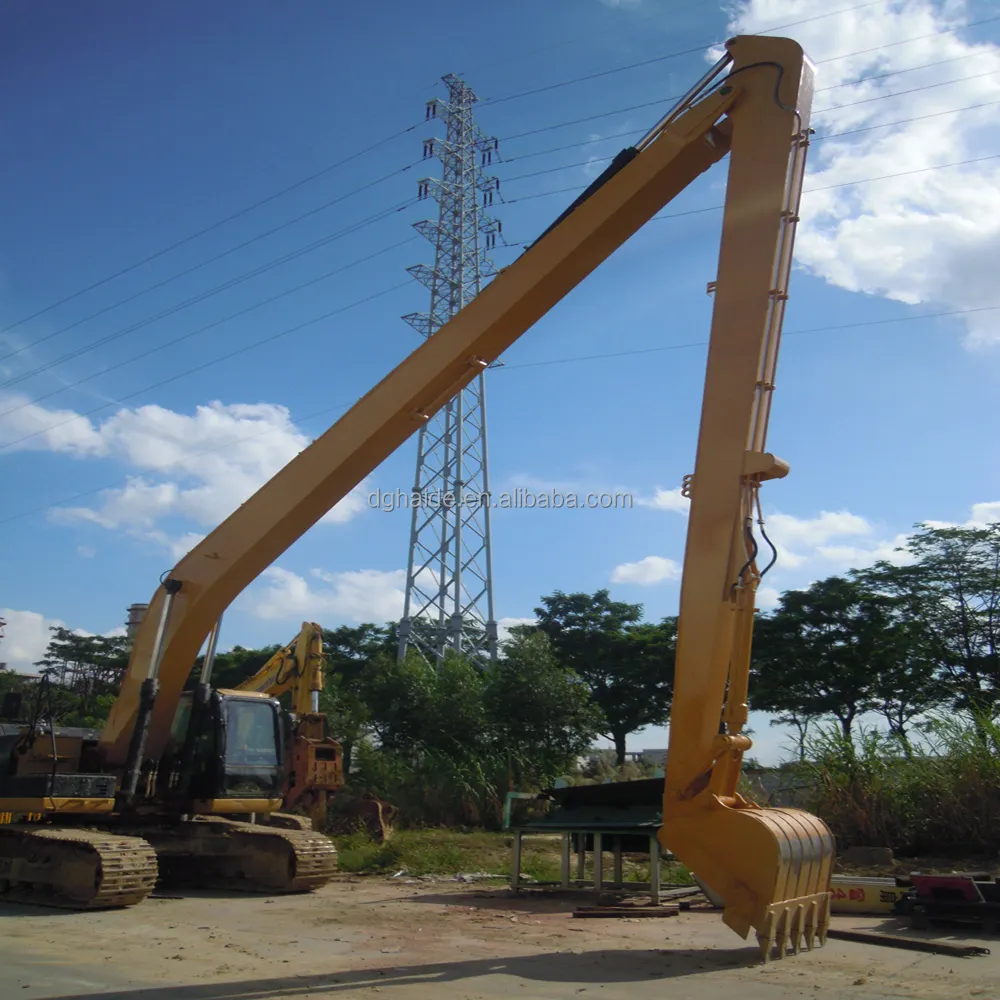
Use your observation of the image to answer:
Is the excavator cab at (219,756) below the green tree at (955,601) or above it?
below

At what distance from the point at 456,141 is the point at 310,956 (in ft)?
83.9

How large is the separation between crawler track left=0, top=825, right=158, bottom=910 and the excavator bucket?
18.3 ft

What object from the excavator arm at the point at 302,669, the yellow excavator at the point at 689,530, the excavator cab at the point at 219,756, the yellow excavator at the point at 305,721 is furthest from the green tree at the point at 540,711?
the yellow excavator at the point at 689,530

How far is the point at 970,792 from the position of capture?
12961 mm

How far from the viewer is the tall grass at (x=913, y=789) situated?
1280 centimetres

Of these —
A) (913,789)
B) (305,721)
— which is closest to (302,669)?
(305,721)

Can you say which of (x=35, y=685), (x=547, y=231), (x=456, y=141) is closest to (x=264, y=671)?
(x=35, y=685)

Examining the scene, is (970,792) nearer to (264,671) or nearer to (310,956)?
(310,956)

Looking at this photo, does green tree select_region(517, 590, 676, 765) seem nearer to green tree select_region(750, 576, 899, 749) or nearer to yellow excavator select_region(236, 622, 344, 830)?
green tree select_region(750, 576, 899, 749)

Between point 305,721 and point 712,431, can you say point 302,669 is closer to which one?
point 305,721

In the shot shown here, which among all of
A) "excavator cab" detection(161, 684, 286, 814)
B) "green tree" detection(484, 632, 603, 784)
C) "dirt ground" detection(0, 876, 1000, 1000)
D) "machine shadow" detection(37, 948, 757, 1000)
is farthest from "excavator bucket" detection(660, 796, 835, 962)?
"green tree" detection(484, 632, 603, 784)

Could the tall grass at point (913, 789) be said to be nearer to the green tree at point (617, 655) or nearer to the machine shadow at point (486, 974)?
the machine shadow at point (486, 974)

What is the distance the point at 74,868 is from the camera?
369 inches

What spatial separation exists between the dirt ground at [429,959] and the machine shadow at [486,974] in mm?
13
